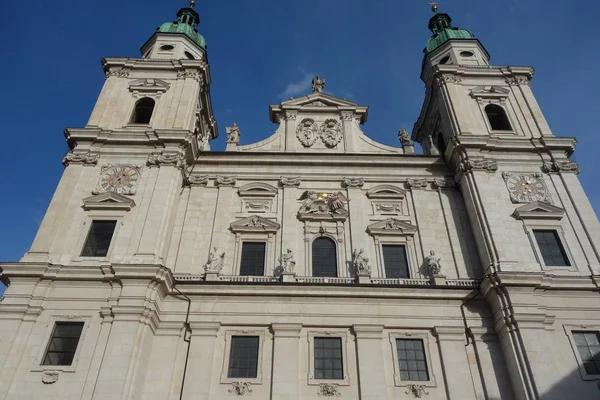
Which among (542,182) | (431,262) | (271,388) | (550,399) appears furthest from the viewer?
(542,182)

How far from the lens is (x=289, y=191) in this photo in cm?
2273

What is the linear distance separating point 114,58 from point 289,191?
13512 mm

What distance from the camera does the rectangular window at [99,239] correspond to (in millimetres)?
19172

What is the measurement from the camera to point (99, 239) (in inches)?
774

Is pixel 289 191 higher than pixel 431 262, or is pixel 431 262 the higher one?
pixel 289 191

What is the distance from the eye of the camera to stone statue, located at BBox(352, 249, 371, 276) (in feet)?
62.9

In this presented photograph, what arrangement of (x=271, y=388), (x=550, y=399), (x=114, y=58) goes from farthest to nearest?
(x=114, y=58) → (x=271, y=388) → (x=550, y=399)

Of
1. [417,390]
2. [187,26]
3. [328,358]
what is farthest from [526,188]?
[187,26]

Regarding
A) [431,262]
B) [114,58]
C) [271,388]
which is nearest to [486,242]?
[431,262]

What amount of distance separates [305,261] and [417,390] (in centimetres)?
672

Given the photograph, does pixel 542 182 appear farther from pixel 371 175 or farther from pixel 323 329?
pixel 323 329

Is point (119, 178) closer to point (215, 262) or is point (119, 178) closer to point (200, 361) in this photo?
point (215, 262)

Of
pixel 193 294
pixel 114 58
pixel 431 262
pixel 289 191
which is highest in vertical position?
pixel 114 58

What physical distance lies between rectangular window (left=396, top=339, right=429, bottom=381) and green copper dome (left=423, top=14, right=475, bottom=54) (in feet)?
70.9
